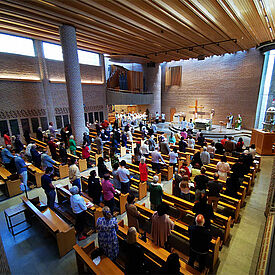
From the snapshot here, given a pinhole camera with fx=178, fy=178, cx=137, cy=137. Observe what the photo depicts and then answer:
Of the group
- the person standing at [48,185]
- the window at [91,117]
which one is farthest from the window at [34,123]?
the person standing at [48,185]

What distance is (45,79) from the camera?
42.1 feet

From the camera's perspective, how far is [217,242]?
3.45 m

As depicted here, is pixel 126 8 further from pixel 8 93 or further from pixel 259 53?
pixel 259 53

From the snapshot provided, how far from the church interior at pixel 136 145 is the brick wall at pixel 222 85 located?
0.31ft

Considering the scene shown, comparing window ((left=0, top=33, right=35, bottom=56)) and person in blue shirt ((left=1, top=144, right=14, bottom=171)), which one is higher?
window ((left=0, top=33, right=35, bottom=56))

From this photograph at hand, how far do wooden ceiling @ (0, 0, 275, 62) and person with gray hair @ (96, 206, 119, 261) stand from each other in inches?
294

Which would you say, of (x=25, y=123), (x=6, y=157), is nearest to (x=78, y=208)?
(x=6, y=157)

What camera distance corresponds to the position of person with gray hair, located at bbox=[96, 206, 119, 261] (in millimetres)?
3021

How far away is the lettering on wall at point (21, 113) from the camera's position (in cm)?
1134

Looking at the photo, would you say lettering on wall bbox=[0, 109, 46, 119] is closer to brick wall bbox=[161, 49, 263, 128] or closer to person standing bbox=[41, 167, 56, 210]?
person standing bbox=[41, 167, 56, 210]

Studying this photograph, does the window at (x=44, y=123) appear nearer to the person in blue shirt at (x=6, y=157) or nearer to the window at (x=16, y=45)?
the window at (x=16, y=45)

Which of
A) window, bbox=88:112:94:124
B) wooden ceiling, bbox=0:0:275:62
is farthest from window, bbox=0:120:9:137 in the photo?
window, bbox=88:112:94:124

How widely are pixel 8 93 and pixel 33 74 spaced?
2.12m

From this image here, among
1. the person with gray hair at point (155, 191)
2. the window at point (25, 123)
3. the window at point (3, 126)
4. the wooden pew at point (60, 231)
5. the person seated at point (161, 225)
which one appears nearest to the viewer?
the person seated at point (161, 225)
